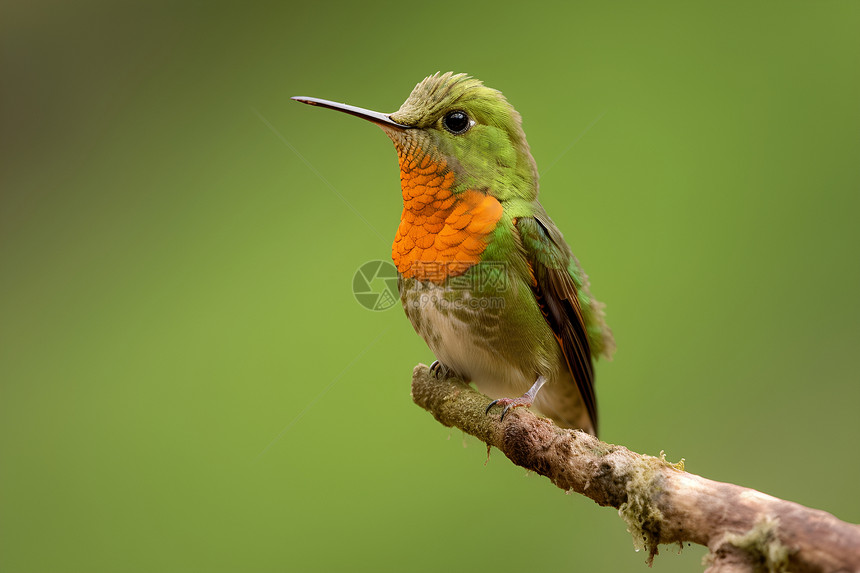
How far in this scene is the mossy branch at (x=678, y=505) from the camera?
56.0 inches

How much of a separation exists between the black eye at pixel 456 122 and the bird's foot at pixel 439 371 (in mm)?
886

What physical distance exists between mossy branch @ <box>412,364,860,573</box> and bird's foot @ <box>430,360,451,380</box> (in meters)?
0.35

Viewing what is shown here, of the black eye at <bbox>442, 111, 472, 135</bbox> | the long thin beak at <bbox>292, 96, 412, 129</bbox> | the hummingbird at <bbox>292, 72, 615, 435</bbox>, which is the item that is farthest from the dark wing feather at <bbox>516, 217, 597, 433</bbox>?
the long thin beak at <bbox>292, 96, 412, 129</bbox>

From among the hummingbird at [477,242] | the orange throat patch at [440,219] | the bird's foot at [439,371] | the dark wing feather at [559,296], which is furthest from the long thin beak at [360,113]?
the bird's foot at [439,371]

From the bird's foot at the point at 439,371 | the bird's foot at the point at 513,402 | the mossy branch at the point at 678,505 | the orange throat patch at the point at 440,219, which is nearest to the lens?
the mossy branch at the point at 678,505

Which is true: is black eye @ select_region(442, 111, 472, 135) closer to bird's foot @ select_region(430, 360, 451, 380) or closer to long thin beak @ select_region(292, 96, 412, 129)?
long thin beak @ select_region(292, 96, 412, 129)

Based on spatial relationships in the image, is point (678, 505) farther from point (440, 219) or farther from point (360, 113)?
point (360, 113)

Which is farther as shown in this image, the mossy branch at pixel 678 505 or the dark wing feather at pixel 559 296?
the dark wing feather at pixel 559 296

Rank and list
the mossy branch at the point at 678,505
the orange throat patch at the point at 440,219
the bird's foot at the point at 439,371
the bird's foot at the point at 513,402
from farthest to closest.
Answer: the bird's foot at the point at 439,371 → the orange throat patch at the point at 440,219 → the bird's foot at the point at 513,402 → the mossy branch at the point at 678,505

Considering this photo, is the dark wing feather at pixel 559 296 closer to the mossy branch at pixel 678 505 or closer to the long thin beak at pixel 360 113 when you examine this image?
the mossy branch at pixel 678 505

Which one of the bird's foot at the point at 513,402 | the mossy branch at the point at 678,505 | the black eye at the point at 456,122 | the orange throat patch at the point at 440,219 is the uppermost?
the black eye at the point at 456,122

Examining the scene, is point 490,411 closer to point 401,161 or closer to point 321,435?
point 401,161

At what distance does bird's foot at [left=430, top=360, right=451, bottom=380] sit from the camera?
2.77 metres

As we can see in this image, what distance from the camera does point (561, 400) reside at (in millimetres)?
2926
